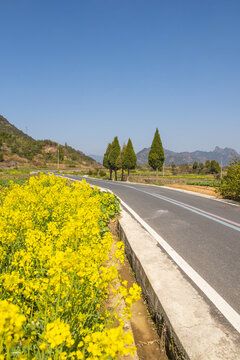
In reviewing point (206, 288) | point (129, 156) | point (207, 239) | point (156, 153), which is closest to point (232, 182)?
point (207, 239)

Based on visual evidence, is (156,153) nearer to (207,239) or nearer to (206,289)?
(207,239)

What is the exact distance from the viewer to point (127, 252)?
4.74m

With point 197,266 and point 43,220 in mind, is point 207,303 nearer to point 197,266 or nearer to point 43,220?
point 197,266

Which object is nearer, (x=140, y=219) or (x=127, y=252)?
(x=127, y=252)

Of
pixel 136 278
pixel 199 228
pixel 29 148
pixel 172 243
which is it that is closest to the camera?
pixel 136 278

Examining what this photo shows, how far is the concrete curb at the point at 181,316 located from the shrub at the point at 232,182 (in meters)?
9.07

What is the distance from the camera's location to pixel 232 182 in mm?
11719

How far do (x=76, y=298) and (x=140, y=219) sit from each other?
17.3 ft

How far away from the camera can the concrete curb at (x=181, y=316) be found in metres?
2.00

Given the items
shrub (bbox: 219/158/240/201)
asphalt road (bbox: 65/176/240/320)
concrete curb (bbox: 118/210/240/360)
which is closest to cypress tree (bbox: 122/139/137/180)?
shrub (bbox: 219/158/240/201)

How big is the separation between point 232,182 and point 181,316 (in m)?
10.6

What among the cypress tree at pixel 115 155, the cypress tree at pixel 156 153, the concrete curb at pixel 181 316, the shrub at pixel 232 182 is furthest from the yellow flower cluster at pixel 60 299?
the cypress tree at pixel 115 155

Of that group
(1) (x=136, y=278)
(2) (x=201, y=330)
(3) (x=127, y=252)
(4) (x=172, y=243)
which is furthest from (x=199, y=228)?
(2) (x=201, y=330)

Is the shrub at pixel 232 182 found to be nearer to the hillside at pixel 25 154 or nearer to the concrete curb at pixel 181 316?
the concrete curb at pixel 181 316
